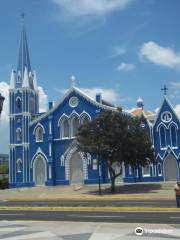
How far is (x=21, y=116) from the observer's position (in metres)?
64.4

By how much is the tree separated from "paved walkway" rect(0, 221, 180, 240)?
2672 cm

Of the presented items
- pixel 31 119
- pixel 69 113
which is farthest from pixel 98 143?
pixel 31 119

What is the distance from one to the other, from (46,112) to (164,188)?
77.1 feet

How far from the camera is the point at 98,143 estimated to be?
144 ft

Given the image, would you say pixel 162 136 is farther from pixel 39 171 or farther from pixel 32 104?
pixel 32 104

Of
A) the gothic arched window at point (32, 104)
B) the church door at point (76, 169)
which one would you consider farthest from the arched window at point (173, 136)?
the gothic arched window at point (32, 104)

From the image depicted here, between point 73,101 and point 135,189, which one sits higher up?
point 73,101

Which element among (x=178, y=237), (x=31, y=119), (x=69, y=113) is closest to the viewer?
(x=178, y=237)

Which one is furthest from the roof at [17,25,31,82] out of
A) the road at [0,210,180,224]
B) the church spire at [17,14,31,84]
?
the road at [0,210,180,224]

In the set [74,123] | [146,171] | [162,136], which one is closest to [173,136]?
[162,136]

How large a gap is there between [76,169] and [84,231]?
45524 mm

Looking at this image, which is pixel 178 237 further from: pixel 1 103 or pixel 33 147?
pixel 33 147

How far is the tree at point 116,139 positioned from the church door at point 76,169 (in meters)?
14.6

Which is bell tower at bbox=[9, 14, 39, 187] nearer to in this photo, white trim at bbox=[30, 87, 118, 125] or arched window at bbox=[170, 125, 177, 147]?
white trim at bbox=[30, 87, 118, 125]
